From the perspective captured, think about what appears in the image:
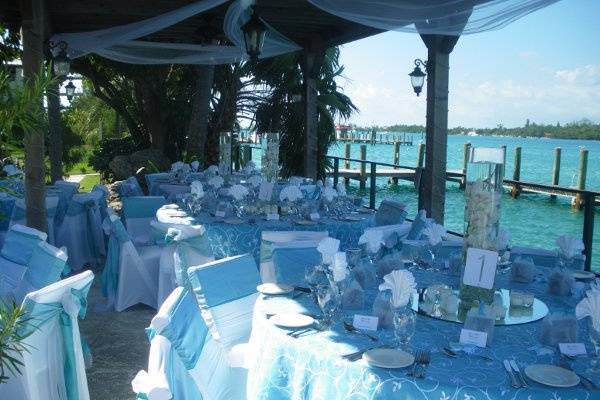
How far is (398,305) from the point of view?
1974 mm

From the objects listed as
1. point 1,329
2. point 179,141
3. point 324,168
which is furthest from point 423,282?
point 179,141

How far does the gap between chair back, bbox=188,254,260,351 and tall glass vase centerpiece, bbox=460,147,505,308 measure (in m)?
1.08

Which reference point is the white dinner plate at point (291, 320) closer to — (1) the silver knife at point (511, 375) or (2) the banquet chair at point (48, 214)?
(1) the silver knife at point (511, 375)

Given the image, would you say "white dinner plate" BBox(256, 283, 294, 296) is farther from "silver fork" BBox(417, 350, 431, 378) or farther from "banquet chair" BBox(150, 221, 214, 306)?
"banquet chair" BBox(150, 221, 214, 306)

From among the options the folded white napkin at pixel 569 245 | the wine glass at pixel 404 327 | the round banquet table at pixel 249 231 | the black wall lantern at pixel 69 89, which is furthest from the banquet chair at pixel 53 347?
the black wall lantern at pixel 69 89

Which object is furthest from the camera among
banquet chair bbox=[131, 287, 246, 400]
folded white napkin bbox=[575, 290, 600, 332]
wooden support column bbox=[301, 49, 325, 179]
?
wooden support column bbox=[301, 49, 325, 179]

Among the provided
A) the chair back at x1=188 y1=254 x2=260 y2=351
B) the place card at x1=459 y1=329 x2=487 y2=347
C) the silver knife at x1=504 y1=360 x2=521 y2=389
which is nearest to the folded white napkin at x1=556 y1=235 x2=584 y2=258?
the place card at x1=459 y1=329 x2=487 y2=347

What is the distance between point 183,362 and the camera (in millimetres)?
2008

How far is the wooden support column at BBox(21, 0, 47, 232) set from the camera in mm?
5059

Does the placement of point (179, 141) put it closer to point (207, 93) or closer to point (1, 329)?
point (207, 93)

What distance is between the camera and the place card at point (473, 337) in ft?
6.37

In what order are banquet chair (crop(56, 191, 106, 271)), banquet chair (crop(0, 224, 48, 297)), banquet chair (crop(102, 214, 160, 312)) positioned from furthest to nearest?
banquet chair (crop(56, 191, 106, 271)) < banquet chair (crop(102, 214, 160, 312)) < banquet chair (crop(0, 224, 48, 297))

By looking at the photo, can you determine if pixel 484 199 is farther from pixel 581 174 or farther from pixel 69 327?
pixel 581 174

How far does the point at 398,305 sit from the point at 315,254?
112 cm
